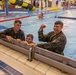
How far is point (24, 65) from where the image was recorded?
6.66ft

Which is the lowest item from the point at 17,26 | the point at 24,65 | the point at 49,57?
the point at 24,65

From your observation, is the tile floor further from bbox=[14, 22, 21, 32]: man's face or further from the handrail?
bbox=[14, 22, 21, 32]: man's face

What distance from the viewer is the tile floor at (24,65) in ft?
6.01

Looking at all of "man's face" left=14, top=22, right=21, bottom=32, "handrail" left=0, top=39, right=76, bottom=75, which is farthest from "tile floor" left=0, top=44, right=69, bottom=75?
"man's face" left=14, top=22, right=21, bottom=32

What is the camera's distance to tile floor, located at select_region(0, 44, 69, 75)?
72.1 inches

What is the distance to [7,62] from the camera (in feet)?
6.97

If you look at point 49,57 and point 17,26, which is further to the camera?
point 17,26

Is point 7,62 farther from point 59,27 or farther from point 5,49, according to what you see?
point 59,27

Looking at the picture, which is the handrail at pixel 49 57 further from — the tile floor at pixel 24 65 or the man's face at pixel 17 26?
the man's face at pixel 17 26

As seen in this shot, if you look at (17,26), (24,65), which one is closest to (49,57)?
(24,65)

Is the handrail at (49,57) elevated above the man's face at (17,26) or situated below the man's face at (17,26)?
below

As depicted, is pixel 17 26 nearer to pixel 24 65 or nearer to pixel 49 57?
pixel 24 65

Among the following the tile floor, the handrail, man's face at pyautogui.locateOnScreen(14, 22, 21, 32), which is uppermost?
man's face at pyautogui.locateOnScreen(14, 22, 21, 32)

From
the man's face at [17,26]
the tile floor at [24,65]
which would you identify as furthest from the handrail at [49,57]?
the man's face at [17,26]
